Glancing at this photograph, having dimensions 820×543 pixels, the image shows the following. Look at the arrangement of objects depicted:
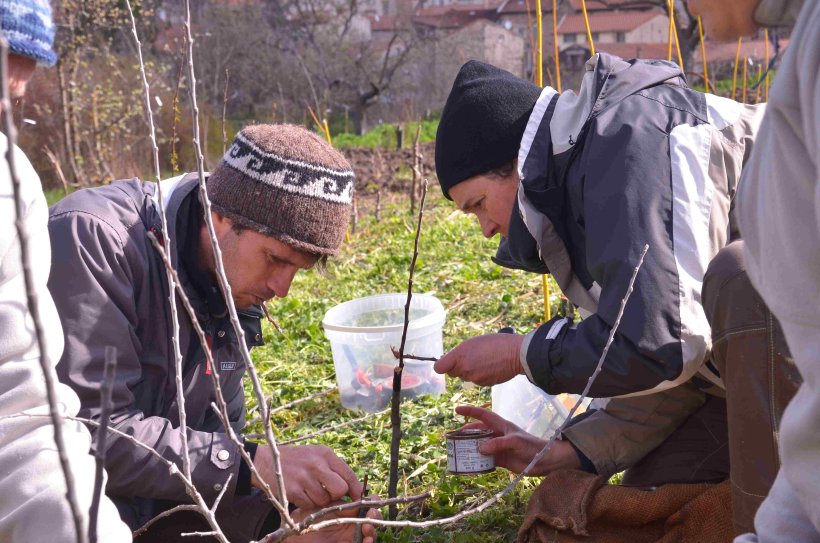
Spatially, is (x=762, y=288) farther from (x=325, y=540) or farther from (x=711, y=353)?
(x=325, y=540)

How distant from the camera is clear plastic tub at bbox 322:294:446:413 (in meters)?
3.51

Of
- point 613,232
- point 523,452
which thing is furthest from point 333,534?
point 613,232

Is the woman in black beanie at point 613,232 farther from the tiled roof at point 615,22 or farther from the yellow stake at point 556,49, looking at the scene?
the tiled roof at point 615,22

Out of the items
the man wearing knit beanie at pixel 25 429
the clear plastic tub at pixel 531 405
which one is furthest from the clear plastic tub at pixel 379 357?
the man wearing knit beanie at pixel 25 429

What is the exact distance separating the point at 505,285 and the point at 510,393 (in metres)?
2.15

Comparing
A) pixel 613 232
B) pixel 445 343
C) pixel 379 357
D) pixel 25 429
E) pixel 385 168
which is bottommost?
pixel 385 168

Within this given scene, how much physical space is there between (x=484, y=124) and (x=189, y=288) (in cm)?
97

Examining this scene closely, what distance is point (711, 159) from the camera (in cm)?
208

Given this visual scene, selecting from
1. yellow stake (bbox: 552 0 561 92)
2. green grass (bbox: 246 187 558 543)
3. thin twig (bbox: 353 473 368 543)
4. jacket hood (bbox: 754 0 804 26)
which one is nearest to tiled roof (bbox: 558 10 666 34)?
yellow stake (bbox: 552 0 561 92)

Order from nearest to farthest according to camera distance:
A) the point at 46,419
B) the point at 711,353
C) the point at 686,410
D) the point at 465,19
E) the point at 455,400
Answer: the point at 46,419
the point at 711,353
the point at 686,410
the point at 455,400
the point at 465,19

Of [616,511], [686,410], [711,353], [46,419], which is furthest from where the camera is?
[686,410]

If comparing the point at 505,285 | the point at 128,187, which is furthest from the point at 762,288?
the point at 505,285

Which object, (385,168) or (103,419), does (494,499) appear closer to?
(103,419)

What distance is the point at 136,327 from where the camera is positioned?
2.22 meters
